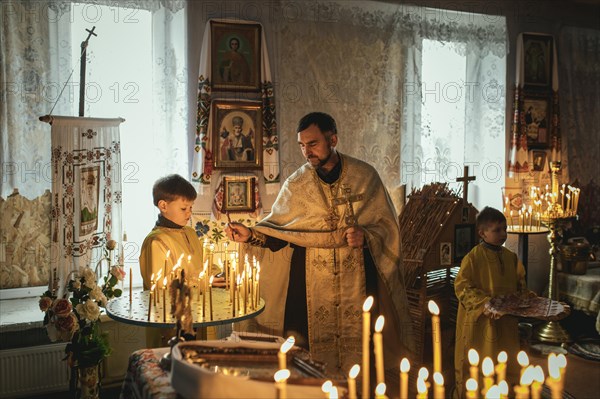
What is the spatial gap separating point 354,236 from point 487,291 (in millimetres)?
1152

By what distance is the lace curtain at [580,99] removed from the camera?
7242 millimetres

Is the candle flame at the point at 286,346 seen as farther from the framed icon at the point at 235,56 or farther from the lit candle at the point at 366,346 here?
the framed icon at the point at 235,56

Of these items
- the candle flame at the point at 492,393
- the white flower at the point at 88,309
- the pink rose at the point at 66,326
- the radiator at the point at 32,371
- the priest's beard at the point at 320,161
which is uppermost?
the priest's beard at the point at 320,161

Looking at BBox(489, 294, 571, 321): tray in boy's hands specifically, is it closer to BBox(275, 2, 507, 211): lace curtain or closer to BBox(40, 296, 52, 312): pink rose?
BBox(275, 2, 507, 211): lace curtain

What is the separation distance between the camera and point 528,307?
4.03m

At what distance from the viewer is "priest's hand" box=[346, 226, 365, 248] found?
3906 millimetres

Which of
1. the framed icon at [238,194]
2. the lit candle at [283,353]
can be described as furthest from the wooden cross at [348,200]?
the lit candle at [283,353]

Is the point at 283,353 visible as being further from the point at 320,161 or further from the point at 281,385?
the point at 320,161

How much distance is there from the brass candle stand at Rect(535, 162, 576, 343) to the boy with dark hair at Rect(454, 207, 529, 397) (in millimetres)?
1643

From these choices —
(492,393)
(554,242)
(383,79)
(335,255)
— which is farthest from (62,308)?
(554,242)

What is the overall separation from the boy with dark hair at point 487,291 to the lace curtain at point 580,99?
3.37 metres

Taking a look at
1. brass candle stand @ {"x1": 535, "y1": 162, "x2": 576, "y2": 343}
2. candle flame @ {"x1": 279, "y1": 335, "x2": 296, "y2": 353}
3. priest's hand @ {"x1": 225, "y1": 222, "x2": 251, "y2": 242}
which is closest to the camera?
candle flame @ {"x1": 279, "y1": 335, "x2": 296, "y2": 353}

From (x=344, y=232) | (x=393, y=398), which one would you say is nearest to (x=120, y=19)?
(x=344, y=232)

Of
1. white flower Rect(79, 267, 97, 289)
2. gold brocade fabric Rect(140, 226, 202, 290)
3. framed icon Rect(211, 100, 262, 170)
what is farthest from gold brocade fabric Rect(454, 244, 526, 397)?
white flower Rect(79, 267, 97, 289)
